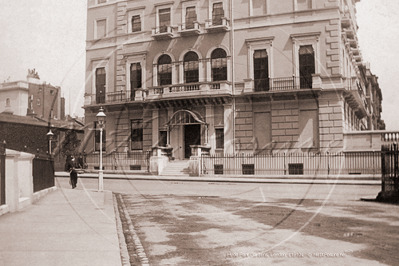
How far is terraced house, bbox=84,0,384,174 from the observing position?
2888cm

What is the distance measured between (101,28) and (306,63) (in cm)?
1866

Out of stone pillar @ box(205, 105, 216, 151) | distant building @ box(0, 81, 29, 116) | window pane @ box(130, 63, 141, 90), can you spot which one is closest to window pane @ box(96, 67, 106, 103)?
window pane @ box(130, 63, 141, 90)

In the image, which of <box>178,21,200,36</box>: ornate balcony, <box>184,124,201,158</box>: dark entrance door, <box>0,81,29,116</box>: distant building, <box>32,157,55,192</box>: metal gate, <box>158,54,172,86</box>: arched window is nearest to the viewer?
<box>0,81,29,116</box>: distant building

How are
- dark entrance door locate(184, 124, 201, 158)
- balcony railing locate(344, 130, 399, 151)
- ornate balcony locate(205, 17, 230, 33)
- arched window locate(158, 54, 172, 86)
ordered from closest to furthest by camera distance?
balcony railing locate(344, 130, 399, 151) < ornate balcony locate(205, 17, 230, 33) < dark entrance door locate(184, 124, 201, 158) < arched window locate(158, 54, 172, 86)

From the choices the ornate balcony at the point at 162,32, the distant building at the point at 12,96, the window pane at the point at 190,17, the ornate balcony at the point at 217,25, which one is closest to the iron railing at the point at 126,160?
the ornate balcony at the point at 162,32

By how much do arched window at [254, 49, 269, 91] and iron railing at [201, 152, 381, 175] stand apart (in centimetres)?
565

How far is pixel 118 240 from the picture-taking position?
6902 mm

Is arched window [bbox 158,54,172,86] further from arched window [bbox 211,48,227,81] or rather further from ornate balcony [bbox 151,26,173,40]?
arched window [bbox 211,48,227,81]

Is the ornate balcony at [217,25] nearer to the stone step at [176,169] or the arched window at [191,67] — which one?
the arched window at [191,67]

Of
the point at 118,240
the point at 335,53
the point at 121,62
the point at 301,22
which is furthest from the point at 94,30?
the point at 118,240

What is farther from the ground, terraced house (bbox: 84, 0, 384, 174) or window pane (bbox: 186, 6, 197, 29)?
window pane (bbox: 186, 6, 197, 29)

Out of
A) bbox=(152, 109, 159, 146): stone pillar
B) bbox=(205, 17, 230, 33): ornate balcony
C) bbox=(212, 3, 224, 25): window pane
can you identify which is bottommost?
bbox=(152, 109, 159, 146): stone pillar

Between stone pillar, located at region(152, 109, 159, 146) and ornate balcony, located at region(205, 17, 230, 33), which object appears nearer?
ornate balcony, located at region(205, 17, 230, 33)

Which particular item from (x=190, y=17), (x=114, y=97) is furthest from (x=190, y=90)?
(x=114, y=97)
